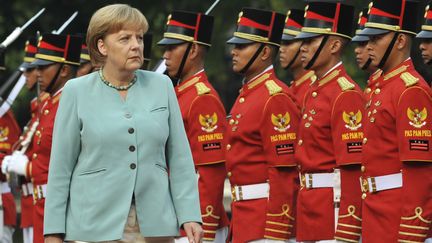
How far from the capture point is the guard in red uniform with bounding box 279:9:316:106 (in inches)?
466

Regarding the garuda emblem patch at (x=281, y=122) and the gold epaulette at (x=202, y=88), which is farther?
the gold epaulette at (x=202, y=88)

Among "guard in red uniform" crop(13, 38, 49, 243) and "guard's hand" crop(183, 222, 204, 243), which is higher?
"guard's hand" crop(183, 222, 204, 243)

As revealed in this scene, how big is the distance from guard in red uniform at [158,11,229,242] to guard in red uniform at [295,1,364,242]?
2.36 ft

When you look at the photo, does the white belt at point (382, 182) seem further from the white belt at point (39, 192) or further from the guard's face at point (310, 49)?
the white belt at point (39, 192)

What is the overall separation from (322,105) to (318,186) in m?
0.54

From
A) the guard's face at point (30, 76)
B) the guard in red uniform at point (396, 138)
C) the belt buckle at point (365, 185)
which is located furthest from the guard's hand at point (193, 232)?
the guard's face at point (30, 76)

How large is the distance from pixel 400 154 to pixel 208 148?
6.64 feet

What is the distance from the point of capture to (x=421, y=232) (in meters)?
8.67

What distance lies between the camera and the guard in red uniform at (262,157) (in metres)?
9.89

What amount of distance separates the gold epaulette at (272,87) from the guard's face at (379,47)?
39.4 inches

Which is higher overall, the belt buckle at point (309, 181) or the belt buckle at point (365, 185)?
the belt buckle at point (365, 185)

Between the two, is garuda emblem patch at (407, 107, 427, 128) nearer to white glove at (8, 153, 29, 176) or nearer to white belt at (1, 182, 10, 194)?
white glove at (8, 153, 29, 176)

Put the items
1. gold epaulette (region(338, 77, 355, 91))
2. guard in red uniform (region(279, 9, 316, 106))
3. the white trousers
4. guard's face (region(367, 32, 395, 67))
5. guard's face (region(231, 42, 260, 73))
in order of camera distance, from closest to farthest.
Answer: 1. guard's face (region(367, 32, 395, 67))
2. gold epaulette (region(338, 77, 355, 91))
3. guard's face (region(231, 42, 260, 73))
4. guard in red uniform (region(279, 9, 316, 106))
5. the white trousers

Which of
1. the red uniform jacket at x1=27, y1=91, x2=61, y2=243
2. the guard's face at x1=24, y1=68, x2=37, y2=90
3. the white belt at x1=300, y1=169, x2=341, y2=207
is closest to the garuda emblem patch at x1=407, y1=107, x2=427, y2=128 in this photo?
the white belt at x1=300, y1=169, x2=341, y2=207
